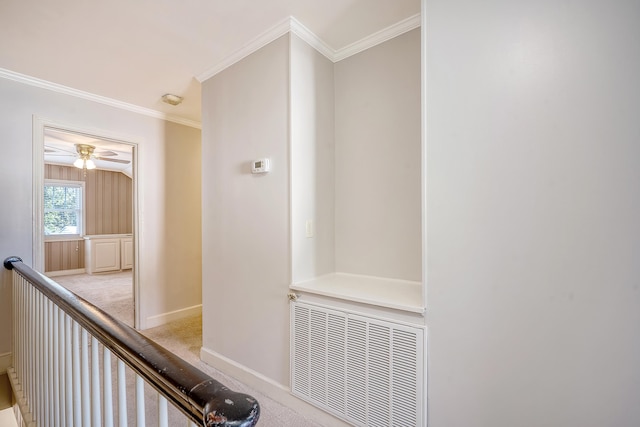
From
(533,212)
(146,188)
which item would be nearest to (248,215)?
(533,212)

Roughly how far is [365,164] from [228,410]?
1.90 m

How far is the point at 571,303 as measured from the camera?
111 cm

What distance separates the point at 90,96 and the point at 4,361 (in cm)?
255

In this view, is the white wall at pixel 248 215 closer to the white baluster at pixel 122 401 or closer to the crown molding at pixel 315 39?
the crown molding at pixel 315 39

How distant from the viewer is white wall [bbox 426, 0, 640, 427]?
1039 millimetres

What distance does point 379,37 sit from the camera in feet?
6.84

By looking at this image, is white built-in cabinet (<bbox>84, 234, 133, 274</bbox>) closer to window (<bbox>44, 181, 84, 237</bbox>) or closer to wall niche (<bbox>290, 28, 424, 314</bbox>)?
window (<bbox>44, 181, 84, 237</bbox>)

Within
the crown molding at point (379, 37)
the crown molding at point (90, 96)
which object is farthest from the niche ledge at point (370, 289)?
the crown molding at point (90, 96)

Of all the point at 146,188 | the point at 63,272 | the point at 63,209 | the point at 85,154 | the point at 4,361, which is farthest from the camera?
the point at 63,209

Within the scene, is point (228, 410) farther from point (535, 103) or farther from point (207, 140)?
point (207, 140)

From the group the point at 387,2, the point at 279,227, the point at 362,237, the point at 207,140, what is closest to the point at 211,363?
the point at 279,227

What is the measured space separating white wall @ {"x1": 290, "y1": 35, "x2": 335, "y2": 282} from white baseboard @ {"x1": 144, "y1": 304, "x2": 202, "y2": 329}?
2441 mm

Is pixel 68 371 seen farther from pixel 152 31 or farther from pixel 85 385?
pixel 152 31

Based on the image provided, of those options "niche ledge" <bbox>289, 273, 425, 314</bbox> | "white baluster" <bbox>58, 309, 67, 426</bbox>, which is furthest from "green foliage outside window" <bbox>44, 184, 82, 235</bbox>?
"niche ledge" <bbox>289, 273, 425, 314</bbox>
